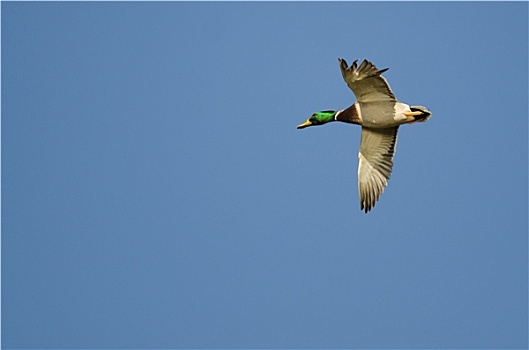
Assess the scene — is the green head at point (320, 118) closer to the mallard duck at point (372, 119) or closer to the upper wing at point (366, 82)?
the mallard duck at point (372, 119)

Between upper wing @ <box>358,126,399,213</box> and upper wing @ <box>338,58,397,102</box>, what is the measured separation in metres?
1.08

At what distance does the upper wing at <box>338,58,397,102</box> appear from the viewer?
15.3m

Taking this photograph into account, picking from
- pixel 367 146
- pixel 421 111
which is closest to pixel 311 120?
pixel 367 146

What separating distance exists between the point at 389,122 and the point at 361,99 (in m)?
0.58

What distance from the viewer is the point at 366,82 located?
1556cm

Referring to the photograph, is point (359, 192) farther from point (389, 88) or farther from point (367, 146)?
point (389, 88)

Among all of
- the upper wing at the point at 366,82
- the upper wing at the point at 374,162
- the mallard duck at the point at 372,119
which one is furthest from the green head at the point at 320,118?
the upper wing at the point at 366,82

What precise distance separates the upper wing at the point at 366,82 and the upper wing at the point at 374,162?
42.5 inches

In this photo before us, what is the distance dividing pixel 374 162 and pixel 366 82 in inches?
83.6

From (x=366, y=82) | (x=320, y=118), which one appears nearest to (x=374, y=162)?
(x=320, y=118)

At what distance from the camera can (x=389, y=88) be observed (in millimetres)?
15688

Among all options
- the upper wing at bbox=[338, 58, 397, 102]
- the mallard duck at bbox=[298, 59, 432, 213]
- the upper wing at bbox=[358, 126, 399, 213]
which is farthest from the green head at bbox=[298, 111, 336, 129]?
the upper wing at bbox=[338, 58, 397, 102]

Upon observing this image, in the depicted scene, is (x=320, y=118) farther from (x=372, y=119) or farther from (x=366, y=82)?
(x=366, y=82)

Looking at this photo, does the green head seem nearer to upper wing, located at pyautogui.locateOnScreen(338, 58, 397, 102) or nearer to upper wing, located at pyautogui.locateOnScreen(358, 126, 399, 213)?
upper wing, located at pyautogui.locateOnScreen(358, 126, 399, 213)
